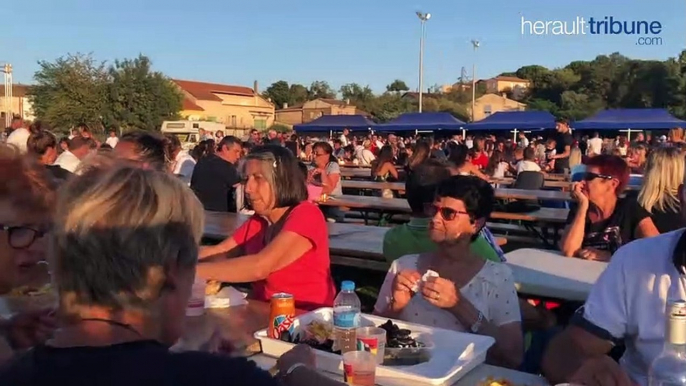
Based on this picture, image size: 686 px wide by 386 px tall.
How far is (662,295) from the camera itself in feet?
6.69

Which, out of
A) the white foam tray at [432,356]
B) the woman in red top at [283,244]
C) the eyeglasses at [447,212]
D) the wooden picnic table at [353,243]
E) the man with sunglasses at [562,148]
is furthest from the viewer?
the man with sunglasses at [562,148]

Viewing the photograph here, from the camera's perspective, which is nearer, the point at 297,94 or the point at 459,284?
the point at 459,284

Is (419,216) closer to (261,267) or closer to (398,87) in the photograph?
(261,267)

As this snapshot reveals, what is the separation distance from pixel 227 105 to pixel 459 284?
7003 cm

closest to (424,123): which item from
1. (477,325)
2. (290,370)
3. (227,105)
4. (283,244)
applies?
(283,244)

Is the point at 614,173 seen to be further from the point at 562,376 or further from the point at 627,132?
the point at 627,132

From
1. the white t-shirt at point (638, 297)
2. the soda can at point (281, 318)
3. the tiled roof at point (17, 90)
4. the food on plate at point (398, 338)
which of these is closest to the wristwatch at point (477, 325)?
the food on plate at point (398, 338)

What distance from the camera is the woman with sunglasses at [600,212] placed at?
456 cm

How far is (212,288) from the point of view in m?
3.32

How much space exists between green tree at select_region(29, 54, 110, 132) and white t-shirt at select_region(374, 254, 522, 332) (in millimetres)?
43081

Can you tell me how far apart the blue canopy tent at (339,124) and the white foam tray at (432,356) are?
2806 centimetres

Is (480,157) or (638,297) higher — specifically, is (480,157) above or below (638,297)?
above

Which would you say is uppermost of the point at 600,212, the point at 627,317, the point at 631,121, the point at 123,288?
the point at 631,121

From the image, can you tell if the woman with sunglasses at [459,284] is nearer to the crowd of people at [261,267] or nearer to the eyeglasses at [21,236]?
the crowd of people at [261,267]
